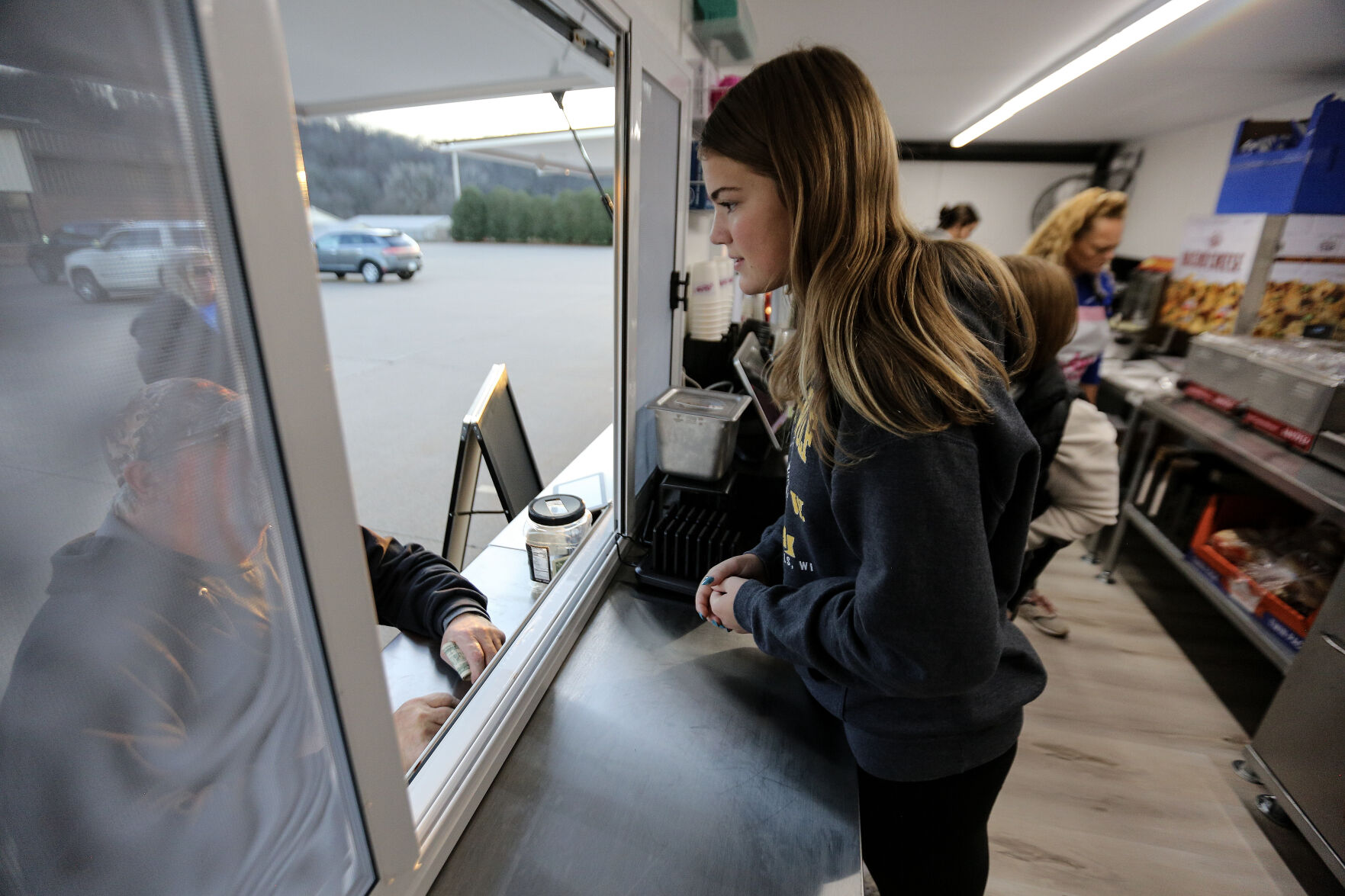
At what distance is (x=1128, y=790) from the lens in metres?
1.65

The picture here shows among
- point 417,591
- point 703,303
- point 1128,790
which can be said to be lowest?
point 1128,790

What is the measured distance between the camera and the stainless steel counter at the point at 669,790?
2.35ft

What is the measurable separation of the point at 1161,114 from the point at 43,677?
5.83 metres

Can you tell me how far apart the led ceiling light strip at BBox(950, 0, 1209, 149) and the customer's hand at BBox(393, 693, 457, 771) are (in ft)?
9.96

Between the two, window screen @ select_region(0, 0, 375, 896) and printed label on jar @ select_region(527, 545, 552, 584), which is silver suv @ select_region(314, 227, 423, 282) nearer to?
printed label on jar @ select_region(527, 545, 552, 584)

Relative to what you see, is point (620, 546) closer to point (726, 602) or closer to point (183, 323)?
point (726, 602)

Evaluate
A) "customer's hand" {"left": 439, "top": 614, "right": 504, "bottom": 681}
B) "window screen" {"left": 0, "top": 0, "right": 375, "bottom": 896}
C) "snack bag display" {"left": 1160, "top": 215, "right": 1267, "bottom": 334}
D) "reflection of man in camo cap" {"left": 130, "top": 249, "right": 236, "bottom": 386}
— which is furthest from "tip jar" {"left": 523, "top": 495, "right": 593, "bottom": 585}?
"snack bag display" {"left": 1160, "top": 215, "right": 1267, "bottom": 334}

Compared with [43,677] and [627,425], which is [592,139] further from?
[43,677]

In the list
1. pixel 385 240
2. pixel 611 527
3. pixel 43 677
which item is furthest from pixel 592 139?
pixel 385 240

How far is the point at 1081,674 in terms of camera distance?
2.07 meters

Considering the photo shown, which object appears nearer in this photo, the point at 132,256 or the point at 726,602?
the point at 132,256

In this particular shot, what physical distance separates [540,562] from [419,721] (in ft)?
1.57

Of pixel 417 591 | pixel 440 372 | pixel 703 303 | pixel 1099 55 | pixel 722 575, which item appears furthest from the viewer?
pixel 440 372

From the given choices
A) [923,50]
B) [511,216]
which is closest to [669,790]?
[923,50]
